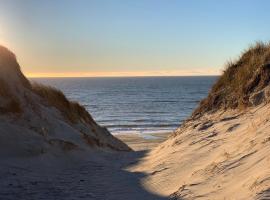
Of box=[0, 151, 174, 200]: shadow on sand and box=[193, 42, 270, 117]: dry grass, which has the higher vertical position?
box=[193, 42, 270, 117]: dry grass

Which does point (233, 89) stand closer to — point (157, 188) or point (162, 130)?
point (157, 188)

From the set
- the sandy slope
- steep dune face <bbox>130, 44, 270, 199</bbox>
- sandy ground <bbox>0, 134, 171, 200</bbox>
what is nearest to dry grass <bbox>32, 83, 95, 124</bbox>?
sandy ground <bbox>0, 134, 171, 200</bbox>

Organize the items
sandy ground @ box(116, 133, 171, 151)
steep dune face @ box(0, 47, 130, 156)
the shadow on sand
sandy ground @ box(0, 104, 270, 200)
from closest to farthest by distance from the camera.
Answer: sandy ground @ box(0, 104, 270, 200), the shadow on sand, steep dune face @ box(0, 47, 130, 156), sandy ground @ box(116, 133, 171, 151)

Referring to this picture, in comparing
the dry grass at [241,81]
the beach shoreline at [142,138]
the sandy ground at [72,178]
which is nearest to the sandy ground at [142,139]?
the beach shoreline at [142,138]

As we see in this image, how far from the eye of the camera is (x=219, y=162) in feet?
31.3

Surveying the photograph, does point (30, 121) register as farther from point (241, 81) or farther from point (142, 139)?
point (142, 139)

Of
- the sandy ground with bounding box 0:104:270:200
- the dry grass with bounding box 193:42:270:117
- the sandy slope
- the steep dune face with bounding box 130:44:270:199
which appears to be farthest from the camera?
the dry grass with bounding box 193:42:270:117

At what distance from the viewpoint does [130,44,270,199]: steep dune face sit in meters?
8.13

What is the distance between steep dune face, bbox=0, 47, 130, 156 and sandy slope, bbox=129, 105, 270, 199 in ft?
11.0

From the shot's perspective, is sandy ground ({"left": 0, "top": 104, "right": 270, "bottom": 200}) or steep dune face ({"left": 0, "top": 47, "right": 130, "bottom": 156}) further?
steep dune face ({"left": 0, "top": 47, "right": 130, "bottom": 156})

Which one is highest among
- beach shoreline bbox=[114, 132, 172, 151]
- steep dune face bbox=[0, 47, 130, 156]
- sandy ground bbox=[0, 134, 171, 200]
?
steep dune face bbox=[0, 47, 130, 156]

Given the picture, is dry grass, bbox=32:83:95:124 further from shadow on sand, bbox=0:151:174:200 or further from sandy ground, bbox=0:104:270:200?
shadow on sand, bbox=0:151:174:200

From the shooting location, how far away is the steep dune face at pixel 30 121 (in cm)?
1466

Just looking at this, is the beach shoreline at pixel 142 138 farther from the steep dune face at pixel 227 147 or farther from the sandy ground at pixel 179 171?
the sandy ground at pixel 179 171
